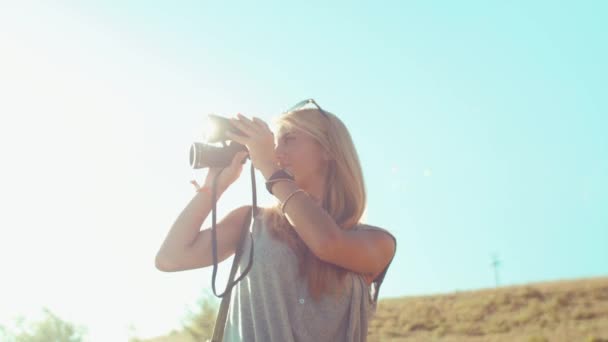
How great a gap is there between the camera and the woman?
0.03 m

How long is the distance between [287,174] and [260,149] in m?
0.12

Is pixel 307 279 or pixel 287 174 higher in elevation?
pixel 287 174

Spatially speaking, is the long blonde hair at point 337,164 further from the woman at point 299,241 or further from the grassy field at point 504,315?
the grassy field at point 504,315

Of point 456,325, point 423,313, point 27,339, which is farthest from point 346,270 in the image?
point 423,313

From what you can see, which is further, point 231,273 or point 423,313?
point 423,313

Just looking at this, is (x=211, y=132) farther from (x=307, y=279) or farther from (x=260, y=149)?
(x=307, y=279)

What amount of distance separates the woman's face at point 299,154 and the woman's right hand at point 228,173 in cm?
13

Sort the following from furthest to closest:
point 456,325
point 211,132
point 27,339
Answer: point 456,325
point 27,339
point 211,132

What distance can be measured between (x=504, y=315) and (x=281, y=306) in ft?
56.7

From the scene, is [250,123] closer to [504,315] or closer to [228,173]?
[228,173]

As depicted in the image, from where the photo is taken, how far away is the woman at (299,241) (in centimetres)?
194

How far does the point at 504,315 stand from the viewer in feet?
58.9

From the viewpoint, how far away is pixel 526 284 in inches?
782

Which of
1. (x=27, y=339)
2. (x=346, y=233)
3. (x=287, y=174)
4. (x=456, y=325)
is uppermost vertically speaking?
(x=287, y=174)
